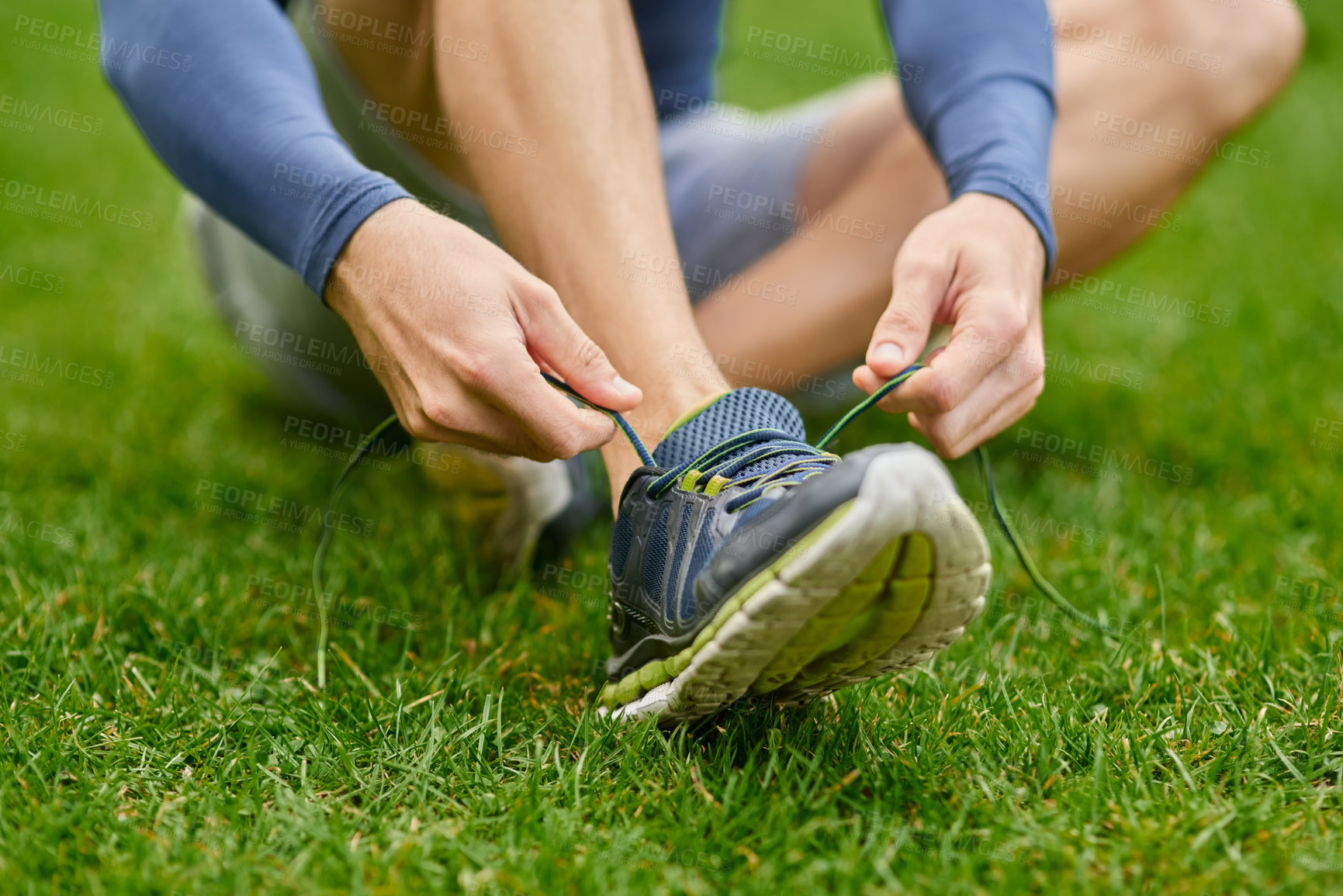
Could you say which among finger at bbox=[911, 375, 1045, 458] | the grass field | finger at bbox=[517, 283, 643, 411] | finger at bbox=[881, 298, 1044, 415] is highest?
finger at bbox=[517, 283, 643, 411]

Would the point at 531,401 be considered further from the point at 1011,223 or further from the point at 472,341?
the point at 1011,223

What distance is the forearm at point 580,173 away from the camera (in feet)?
4.01

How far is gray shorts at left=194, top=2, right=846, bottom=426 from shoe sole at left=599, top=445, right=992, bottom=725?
1032 mm

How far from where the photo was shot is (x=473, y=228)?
182 centimetres

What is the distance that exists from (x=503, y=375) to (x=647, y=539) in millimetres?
243

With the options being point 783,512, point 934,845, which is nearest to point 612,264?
point 783,512

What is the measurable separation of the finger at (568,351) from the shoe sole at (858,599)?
0.83 feet

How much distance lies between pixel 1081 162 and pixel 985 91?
0.47 m

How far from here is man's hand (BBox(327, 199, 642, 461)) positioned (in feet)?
3.41

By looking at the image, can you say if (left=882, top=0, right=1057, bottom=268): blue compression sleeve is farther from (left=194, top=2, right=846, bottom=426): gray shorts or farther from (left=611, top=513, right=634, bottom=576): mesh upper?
(left=611, top=513, right=634, bottom=576): mesh upper

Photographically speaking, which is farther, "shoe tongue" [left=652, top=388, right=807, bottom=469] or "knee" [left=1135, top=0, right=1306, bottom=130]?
"knee" [left=1135, top=0, right=1306, bottom=130]

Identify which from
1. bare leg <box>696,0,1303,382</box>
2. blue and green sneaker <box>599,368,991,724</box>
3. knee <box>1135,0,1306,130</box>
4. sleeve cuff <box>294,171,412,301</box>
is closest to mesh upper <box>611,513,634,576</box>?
blue and green sneaker <box>599,368,991,724</box>

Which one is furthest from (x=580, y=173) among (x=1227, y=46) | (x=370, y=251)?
(x=1227, y=46)

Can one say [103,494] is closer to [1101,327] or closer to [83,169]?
[1101,327]
